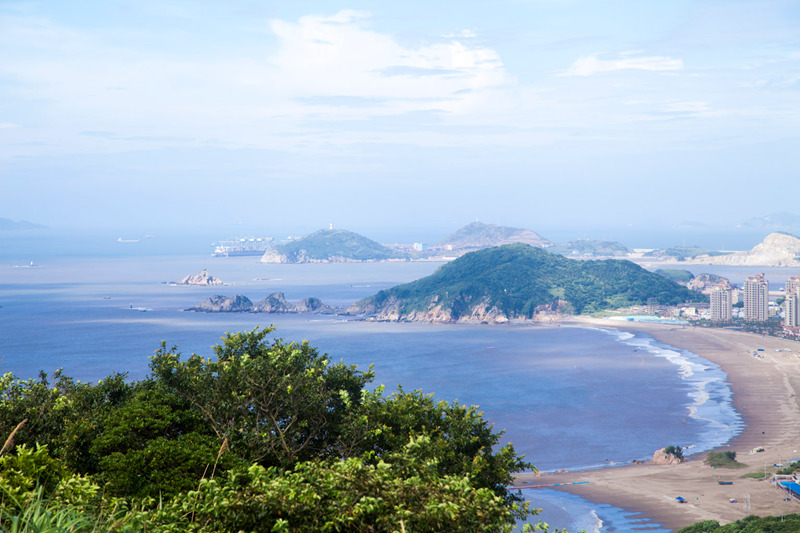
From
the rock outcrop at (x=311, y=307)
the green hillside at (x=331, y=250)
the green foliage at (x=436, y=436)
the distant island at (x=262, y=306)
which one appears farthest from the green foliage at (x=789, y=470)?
the green hillside at (x=331, y=250)

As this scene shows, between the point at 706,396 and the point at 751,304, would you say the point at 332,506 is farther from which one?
the point at 751,304

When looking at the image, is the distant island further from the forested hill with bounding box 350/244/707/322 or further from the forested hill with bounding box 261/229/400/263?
the forested hill with bounding box 261/229/400/263

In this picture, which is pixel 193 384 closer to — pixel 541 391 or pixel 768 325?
pixel 541 391

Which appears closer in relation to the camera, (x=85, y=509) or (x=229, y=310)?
(x=85, y=509)

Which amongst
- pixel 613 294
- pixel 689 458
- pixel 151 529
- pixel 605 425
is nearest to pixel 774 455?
pixel 689 458

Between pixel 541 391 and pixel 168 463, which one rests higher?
pixel 168 463

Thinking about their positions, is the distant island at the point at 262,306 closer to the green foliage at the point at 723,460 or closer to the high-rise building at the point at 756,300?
the high-rise building at the point at 756,300
